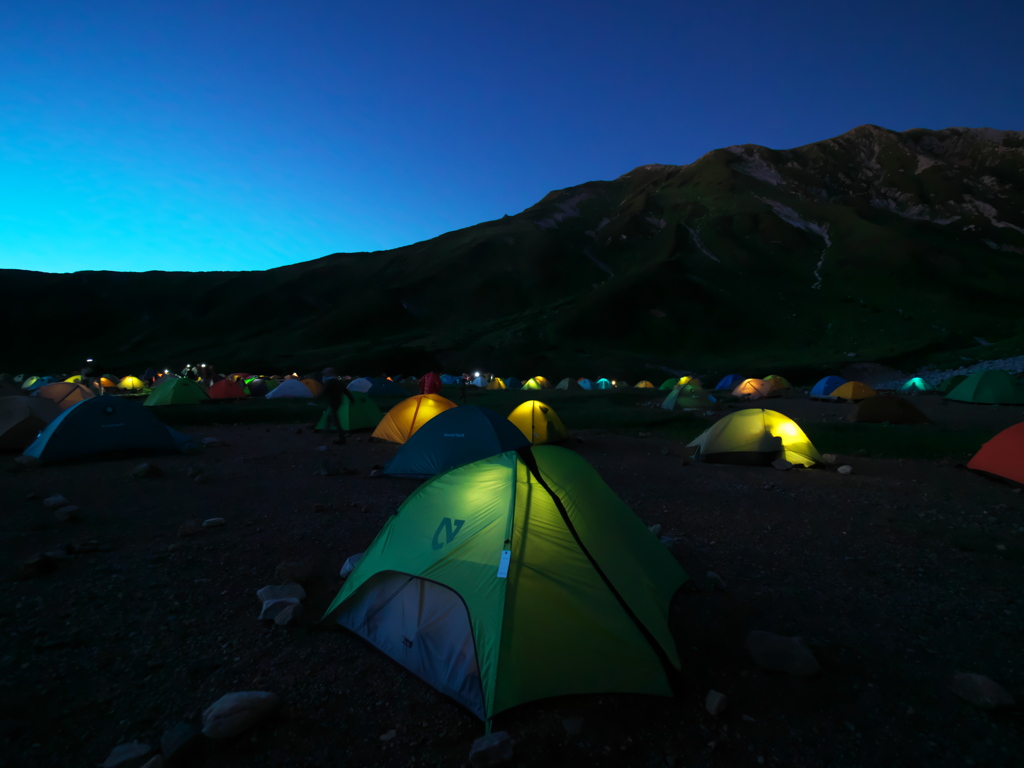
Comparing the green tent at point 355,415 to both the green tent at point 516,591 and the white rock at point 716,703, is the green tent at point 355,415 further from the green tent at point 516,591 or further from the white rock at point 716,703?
the white rock at point 716,703

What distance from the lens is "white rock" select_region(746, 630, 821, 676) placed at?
4.33 m

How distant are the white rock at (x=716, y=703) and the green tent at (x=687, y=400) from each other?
75.7 feet

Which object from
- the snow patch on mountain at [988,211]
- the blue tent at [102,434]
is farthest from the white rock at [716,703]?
the snow patch on mountain at [988,211]

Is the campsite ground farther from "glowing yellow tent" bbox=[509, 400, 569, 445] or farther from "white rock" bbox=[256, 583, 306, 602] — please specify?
"glowing yellow tent" bbox=[509, 400, 569, 445]

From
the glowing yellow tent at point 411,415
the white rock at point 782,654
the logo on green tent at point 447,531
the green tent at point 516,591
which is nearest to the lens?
the green tent at point 516,591

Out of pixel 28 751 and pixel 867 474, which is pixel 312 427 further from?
pixel 867 474

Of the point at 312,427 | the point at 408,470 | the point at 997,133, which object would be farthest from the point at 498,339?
the point at 997,133

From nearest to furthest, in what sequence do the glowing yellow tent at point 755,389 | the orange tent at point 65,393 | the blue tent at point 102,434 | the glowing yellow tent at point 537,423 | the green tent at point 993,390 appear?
the blue tent at point 102,434 < the glowing yellow tent at point 537,423 < the orange tent at point 65,393 < the green tent at point 993,390 < the glowing yellow tent at point 755,389

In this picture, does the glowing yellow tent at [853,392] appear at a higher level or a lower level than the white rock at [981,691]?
lower

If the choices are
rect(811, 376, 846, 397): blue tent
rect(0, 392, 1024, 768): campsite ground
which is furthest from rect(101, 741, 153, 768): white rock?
rect(811, 376, 846, 397): blue tent

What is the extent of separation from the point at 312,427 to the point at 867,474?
19700 mm

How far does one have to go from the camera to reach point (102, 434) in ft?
43.0

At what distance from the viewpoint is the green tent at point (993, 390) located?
25.0 meters

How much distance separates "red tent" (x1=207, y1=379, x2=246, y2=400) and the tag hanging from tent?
105ft
